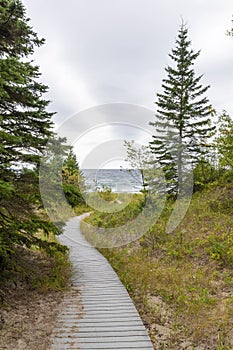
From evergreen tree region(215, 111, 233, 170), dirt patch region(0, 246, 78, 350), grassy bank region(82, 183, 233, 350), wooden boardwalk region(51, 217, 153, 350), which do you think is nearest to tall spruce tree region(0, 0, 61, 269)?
dirt patch region(0, 246, 78, 350)

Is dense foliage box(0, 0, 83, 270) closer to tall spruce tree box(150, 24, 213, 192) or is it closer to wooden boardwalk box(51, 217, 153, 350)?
wooden boardwalk box(51, 217, 153, 350)

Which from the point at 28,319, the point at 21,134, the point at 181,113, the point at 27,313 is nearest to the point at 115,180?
the point at 181,113

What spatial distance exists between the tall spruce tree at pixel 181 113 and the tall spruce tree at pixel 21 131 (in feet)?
25.8

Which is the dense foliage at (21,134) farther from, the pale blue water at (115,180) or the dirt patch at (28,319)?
the pale blue water at (115,180)

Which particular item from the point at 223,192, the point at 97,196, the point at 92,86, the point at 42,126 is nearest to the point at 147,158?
the point at 223,192

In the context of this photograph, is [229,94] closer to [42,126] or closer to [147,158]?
[147,158]

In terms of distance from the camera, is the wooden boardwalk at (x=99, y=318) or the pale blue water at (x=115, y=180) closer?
the wooden boardwalk at (x=99, y=318)

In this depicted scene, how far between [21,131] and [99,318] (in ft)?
12.9

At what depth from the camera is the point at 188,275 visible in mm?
5910

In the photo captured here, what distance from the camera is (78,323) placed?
4.14 m

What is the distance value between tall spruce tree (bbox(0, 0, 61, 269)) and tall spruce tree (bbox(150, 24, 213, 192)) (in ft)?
25.8

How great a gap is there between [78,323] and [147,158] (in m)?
8.80

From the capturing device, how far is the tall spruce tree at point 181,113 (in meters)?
12.3

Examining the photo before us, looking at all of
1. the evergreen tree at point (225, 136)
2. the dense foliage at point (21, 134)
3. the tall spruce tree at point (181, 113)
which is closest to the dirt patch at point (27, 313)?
the dense foliage at point (21, 134)
